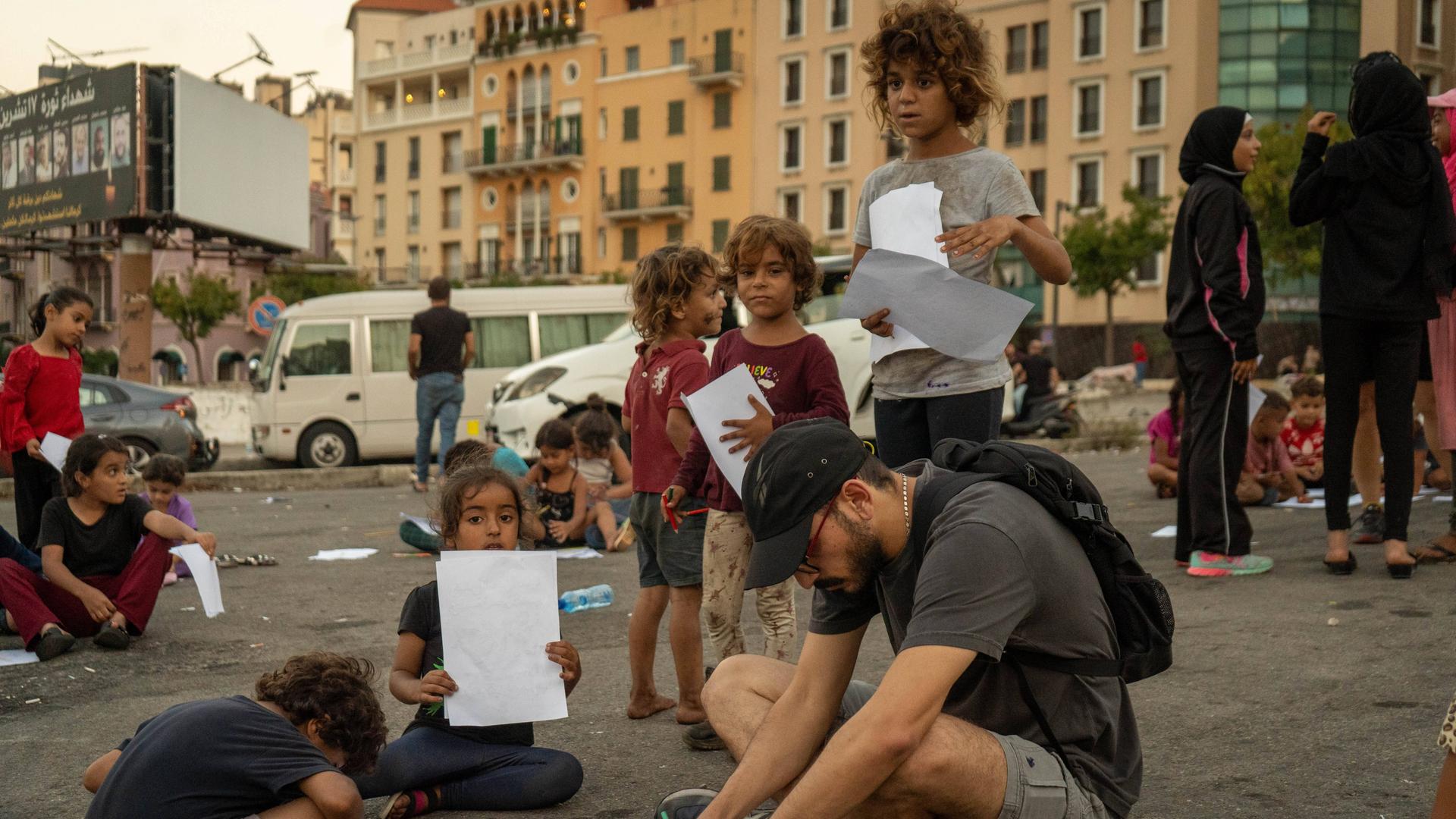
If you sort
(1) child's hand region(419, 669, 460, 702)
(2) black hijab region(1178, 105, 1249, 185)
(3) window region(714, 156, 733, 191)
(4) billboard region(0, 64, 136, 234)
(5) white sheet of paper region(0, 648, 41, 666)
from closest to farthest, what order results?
(1) child's hand region(419, 669, 460, 702), (5) white sheet of paper region(0, 648, 41, 666), (2) black hijab region(1178, 105, 1249, 185), (4) billboard region(0, 64, 136, 234), (3) window region(714, 156, 733, 191)

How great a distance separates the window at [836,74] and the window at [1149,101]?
13480 mm

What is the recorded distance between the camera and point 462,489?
3.95 metres

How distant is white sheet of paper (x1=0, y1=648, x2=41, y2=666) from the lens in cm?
554

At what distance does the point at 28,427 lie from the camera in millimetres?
6965

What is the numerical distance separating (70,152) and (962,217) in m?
27.9

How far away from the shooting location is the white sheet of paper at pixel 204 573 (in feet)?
18.5

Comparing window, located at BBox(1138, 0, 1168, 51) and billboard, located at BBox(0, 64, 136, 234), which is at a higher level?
window, located at BBox(1138, 0, 1168, 51)

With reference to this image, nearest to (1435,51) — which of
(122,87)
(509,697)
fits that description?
(122,87)

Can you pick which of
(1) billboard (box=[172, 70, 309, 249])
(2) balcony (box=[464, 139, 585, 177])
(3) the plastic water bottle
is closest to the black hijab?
(3) the plastic water bottle

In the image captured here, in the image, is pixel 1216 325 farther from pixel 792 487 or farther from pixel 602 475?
pixel 602 475

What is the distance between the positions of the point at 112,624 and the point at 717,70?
62.2m

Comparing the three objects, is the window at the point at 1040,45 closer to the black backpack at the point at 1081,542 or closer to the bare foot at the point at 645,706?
the bare foot at the point at 645,706

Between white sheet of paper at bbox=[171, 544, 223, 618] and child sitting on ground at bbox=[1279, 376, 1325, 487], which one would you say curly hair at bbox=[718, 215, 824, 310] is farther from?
child sitting on ground at bbox=[1279, 376, 1325, 487]

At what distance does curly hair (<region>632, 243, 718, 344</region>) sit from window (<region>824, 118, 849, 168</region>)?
57.8m
